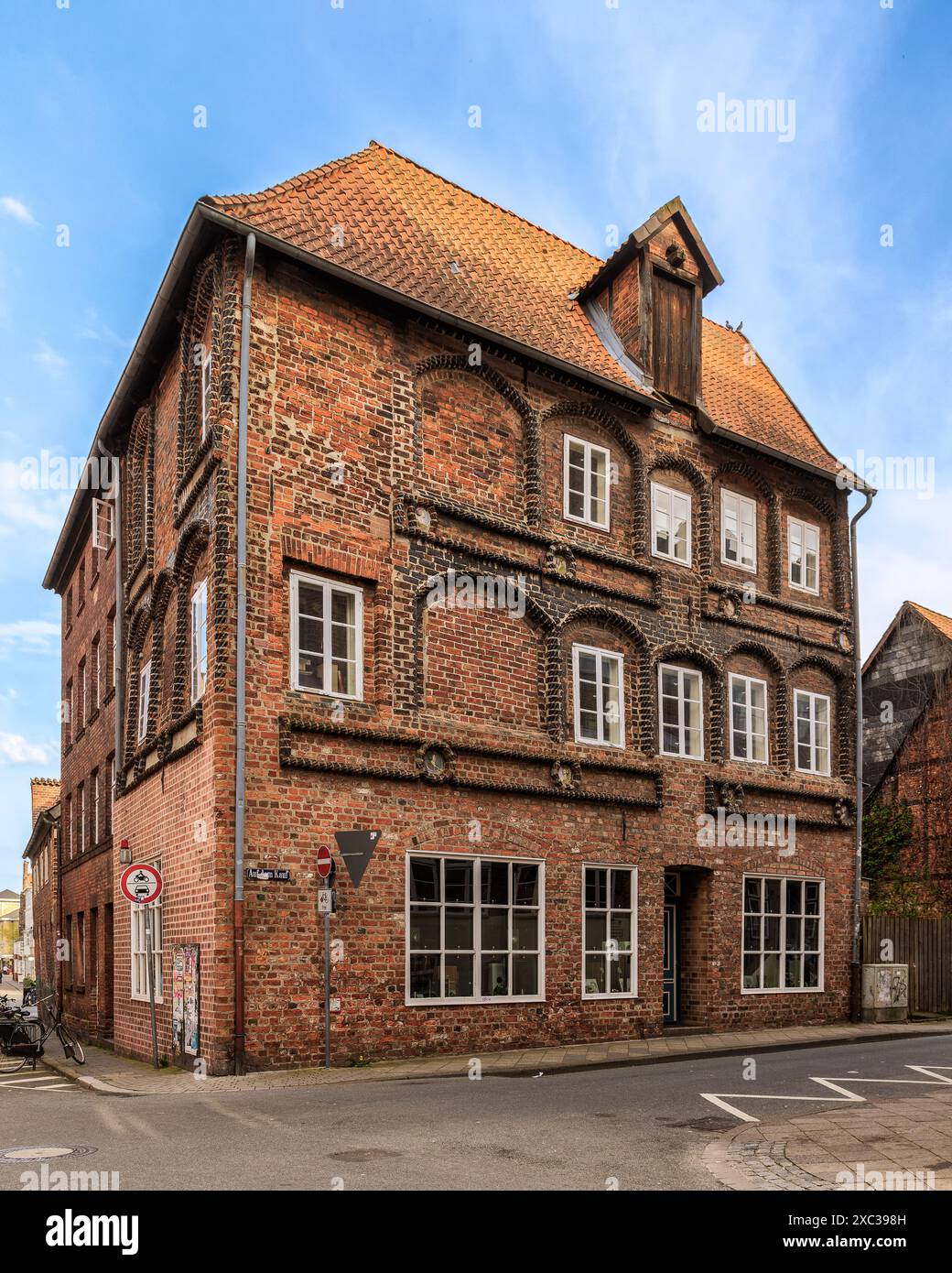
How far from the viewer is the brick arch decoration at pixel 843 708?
925 inches

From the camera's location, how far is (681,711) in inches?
808

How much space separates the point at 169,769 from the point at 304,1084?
5.45 m

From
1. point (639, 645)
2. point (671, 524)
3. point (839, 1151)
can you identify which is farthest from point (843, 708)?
point (839, 1151)

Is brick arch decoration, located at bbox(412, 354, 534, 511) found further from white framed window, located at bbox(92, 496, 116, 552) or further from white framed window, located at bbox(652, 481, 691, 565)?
white framed window, located at bbox(92, 496, 116, 552)

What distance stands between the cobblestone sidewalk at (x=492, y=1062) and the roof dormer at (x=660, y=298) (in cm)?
1059

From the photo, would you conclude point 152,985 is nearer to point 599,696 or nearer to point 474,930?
point 474,930

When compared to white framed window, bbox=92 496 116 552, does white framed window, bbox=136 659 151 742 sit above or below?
below

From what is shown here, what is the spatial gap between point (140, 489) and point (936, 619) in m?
22.1

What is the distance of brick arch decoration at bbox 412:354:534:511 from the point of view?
17.3m

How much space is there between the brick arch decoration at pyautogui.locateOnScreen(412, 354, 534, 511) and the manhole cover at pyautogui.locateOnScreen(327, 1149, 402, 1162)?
34.4 ft

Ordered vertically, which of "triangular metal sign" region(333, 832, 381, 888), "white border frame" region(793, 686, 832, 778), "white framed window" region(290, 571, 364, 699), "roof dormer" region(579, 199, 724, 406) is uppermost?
"roof dormer" region(579, 199, 724, 406)

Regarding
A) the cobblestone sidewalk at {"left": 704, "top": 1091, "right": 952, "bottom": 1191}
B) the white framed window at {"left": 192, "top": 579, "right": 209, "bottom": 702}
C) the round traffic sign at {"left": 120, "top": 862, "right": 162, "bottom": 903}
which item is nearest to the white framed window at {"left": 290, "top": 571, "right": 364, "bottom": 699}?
the white framed window at {"left": 192, "top": 579, "right": 209, "bottom": 702}
